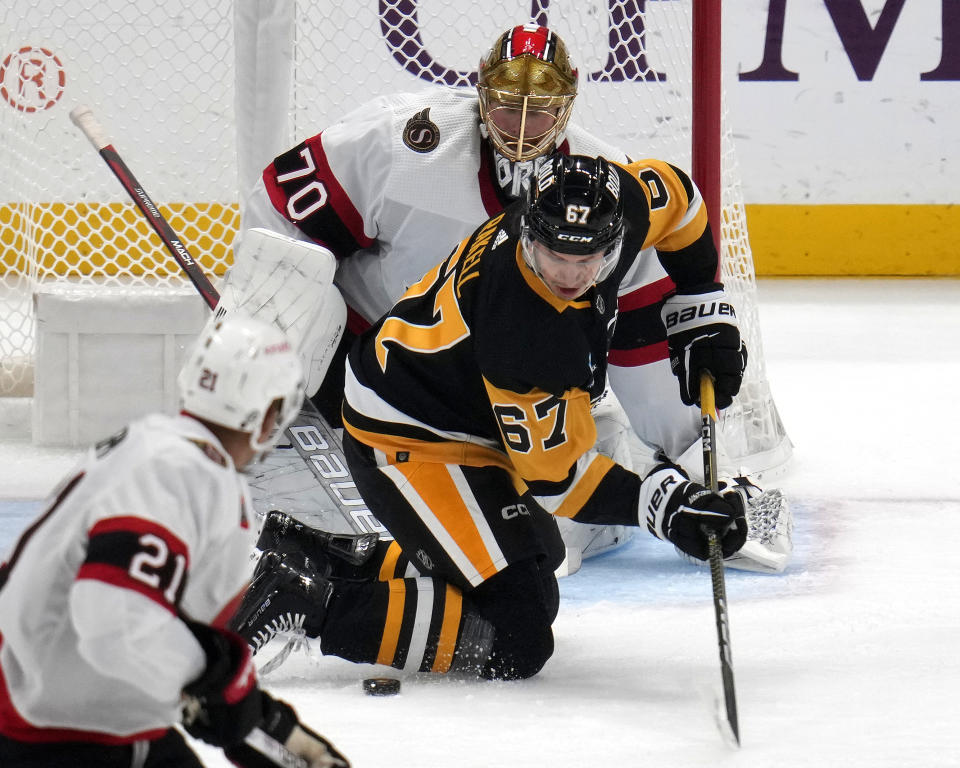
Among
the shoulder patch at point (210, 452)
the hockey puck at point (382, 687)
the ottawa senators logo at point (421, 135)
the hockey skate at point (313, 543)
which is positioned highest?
the shoulder patch at point (210, 452)

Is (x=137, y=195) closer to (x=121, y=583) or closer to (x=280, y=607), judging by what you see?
(x=280, y=607)

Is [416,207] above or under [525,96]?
under

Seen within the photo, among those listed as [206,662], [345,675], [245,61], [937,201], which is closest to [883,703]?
[345,675]

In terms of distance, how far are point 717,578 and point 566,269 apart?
511mm

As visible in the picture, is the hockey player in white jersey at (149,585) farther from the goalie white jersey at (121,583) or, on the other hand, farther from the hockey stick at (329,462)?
the hockey stick at (329,462)

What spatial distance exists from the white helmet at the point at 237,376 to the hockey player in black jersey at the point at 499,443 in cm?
77

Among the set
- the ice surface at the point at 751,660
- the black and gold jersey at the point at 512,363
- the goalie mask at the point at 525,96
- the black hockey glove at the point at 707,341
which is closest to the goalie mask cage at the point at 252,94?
the ice surface at the point at 751,660

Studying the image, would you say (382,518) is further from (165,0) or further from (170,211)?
(170,211)

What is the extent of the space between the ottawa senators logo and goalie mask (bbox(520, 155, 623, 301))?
0.68 meters

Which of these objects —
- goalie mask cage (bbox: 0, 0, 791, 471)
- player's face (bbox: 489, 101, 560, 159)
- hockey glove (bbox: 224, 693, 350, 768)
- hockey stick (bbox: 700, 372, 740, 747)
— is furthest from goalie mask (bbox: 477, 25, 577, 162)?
hockey glove (bbox: 224, 693, 350, 768)

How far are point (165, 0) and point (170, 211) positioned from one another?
2.89 feet

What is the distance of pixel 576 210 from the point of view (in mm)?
2029

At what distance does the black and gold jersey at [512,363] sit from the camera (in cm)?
209

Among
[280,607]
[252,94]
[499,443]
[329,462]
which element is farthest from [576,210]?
[252,94]
